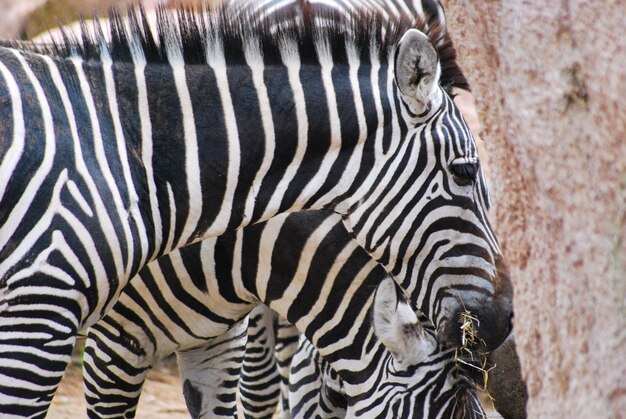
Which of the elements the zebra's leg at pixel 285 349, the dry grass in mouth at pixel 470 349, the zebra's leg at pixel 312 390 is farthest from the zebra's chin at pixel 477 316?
the zebra's leg at pixel 285 349

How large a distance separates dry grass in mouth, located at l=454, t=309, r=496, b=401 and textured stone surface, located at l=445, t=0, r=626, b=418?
1491 mm

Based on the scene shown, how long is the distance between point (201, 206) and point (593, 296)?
7.16 ft

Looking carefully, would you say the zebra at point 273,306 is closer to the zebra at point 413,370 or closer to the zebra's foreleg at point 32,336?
the zebra at point 413,370

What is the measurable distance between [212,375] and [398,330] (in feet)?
5.08

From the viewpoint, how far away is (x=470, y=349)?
4594 millimetres

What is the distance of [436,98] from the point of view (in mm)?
4418

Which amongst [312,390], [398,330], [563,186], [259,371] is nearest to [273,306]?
[398,330]

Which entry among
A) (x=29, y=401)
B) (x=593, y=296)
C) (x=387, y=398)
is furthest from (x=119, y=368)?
(x=593, y=296)

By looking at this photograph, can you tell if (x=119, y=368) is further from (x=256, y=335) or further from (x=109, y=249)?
(x=256, y=335)

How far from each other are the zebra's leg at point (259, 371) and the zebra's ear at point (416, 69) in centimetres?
321

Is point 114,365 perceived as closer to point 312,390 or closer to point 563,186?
point 312,390

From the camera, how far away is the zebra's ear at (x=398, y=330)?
15.2ft

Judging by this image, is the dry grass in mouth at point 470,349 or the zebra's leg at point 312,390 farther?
the zebra's leg at point 312,390

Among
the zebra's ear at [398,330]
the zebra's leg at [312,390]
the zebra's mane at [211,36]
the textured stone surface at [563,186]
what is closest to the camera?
the textured stone surface at [563,186]
